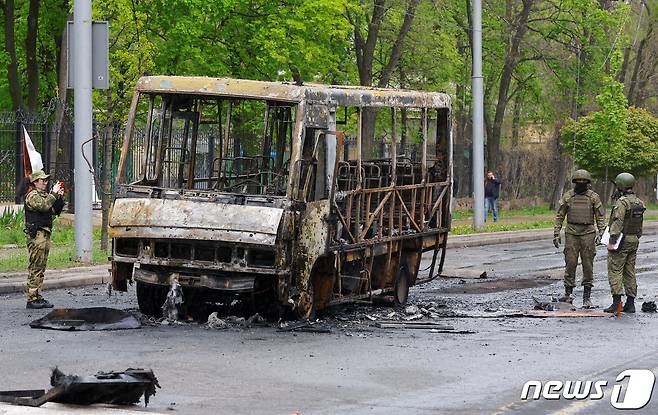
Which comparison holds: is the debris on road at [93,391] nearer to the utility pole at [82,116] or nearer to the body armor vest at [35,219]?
the body armor vest at [35,219]

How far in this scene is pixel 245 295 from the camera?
14.8 metres

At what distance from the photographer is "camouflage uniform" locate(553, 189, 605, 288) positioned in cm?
1805

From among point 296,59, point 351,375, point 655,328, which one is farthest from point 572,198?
point 296,59

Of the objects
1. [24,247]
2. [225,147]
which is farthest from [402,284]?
[24,247]

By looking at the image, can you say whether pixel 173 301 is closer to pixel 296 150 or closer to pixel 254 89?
pixel 296 150

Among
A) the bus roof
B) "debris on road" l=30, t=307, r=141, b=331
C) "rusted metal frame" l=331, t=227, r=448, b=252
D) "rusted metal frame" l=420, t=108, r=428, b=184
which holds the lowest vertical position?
"debris on road" l=30, t=307, r=141, b=331

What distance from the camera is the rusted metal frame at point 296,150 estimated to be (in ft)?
47.2

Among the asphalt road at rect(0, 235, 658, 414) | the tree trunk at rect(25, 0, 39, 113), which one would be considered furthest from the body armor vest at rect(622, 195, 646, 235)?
the tree trunk at rect(25, 0, 39, 113)

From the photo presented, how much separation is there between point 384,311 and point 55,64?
30.9m

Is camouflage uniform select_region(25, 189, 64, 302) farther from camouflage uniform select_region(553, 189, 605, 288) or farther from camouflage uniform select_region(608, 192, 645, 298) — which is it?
camouflage uniform select_region(608, 192, 645, 298)

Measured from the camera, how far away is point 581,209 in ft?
59.4

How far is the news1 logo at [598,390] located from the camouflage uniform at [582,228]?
6.54 m

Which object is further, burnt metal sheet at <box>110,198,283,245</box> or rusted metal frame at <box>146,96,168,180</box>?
rusted metal frame at <box>146,96,168,180</box>

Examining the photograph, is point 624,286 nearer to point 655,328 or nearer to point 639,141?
point 655,328
